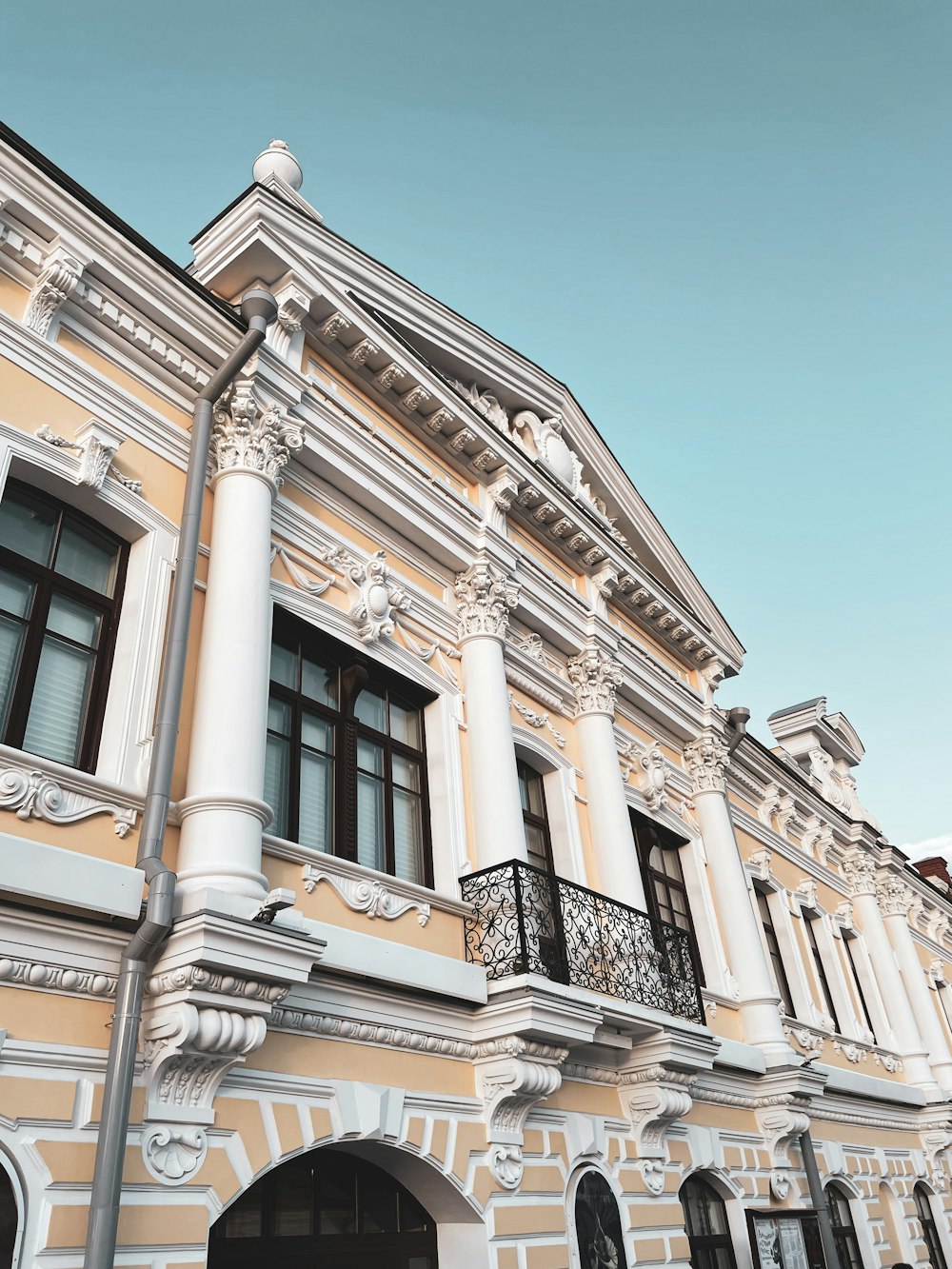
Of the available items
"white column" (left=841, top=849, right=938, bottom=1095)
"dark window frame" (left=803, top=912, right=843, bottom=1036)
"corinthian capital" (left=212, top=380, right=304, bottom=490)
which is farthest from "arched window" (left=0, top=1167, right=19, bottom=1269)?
"white column" (left=841, top=849, right=938, bottom=1095)

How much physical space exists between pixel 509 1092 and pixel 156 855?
12.4 ft

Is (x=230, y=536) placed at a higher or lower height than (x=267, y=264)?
lower

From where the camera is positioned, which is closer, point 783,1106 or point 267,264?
point 267,264

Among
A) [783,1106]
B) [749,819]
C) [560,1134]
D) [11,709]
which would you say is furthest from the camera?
[749,819]

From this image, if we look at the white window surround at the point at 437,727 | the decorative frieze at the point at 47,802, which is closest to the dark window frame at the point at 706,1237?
the white window surround at the point at 437,727

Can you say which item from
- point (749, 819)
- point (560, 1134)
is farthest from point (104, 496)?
point (749, 819)

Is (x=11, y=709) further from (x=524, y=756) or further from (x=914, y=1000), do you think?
(x=914, y=1000)

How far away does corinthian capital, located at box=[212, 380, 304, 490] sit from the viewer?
354 inches

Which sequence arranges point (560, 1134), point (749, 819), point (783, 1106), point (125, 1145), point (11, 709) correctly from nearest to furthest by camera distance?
point (125, 1145)
point (11, 709)
point (560, 1134)
point (783, 1106)
point (749, 819)

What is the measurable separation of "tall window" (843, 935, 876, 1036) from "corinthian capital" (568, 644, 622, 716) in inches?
397

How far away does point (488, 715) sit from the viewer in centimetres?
1070

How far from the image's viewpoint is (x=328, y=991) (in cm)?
754

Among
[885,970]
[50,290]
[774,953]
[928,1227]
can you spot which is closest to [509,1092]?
[50,290]

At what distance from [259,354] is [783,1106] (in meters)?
11.0
